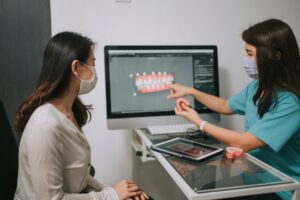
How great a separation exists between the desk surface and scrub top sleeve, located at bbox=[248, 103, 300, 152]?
0.11 meters

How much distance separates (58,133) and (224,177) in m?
0.63

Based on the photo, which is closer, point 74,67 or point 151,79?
point 74,67

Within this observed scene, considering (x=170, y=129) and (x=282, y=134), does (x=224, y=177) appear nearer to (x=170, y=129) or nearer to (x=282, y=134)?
(x=282, y=134)

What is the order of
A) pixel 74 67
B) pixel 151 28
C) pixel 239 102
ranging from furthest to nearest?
pixel 151 28
pixel 239 102
pixel 74 67

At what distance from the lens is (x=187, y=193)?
3.28ft

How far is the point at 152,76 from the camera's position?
1743 millimetres

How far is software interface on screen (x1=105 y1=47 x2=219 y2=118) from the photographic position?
1685mm

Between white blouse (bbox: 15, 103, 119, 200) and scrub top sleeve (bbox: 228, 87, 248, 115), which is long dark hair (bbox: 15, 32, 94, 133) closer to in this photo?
white blouse (bbox: 15, 103, 119, 200)

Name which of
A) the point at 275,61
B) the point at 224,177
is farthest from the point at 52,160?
the point at 275,61

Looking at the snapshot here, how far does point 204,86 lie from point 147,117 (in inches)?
15.6

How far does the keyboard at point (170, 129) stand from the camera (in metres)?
1.72

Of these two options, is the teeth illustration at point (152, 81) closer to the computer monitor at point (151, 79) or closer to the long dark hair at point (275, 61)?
the computer monitor at point (151, 79)

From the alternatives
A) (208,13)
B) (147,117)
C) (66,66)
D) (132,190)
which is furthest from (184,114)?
A: (208,13)

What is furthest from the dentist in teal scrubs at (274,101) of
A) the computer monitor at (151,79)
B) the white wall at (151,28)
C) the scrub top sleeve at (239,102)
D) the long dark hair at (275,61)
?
the white wall at (151,28)
